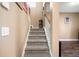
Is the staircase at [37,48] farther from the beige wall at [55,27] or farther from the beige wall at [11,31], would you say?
the beige wall at [11,31]

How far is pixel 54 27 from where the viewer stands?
8.79ft

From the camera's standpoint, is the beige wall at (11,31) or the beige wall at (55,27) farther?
the beige wall at (55,27)

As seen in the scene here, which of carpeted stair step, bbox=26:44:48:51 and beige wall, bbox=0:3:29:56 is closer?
beige wall, bbox=0:3:29:56

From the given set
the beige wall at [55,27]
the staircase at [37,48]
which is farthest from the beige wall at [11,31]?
the beige wall at [55,27]

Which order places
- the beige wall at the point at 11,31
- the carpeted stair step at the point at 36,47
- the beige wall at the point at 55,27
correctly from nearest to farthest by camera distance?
the beige wall at the point at 11,31 → the beige wall at the point at 55,27 → the carpeted stair step at the point at 36,47

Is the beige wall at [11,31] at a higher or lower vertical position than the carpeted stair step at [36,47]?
higher

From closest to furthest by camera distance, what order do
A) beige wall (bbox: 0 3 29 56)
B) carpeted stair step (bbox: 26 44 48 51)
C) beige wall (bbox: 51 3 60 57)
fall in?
beige wall (bbox: 0 3 29 56), beige wall (bbox: 51 3 60 57), carpeted stair step (bbox: 26 44 48 51)

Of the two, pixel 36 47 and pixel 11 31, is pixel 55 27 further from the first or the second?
pixel 11 31

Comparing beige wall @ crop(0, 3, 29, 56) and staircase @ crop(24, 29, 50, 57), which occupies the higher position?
beige wall @ crop(0, 3, 29, 56)

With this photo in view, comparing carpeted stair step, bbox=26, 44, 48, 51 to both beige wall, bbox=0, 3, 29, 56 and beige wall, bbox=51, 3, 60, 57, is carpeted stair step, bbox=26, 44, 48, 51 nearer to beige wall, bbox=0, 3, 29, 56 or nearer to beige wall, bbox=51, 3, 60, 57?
beige wall, bbox=51, 3, 60, 57

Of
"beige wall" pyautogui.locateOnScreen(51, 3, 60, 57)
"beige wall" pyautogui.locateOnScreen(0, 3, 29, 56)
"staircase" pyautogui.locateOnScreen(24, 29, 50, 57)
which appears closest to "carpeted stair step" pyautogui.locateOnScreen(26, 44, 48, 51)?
"staircase" pyautogui.locateOnScreen(24, 29, 50, 57)

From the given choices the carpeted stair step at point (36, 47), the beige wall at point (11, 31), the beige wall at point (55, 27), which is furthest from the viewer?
A: the carpeted stair step at point (36, 47)

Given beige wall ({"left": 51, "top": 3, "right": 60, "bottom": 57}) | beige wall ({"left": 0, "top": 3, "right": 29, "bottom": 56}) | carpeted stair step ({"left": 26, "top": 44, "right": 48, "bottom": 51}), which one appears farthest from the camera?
carpeted stair step ({"left": 26, "top": 44, "right": 48, "bottom": 51})

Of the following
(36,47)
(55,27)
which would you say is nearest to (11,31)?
(55,27)
